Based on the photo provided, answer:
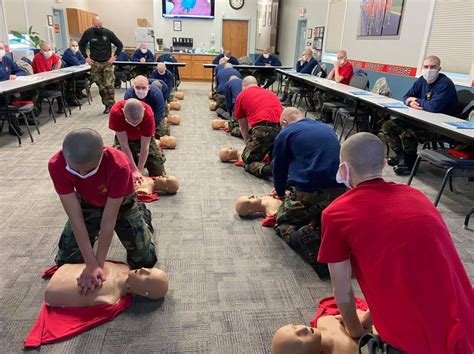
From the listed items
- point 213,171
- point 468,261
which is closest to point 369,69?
point 213,171

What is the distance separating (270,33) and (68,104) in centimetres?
675

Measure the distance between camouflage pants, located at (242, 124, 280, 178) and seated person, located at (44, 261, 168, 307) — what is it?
1.92 m

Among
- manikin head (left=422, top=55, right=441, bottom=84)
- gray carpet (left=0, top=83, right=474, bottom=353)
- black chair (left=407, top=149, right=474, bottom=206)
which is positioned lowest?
gray carpet (left=0, top=83, right=474, bottom=353)

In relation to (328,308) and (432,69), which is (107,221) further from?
(432,69)

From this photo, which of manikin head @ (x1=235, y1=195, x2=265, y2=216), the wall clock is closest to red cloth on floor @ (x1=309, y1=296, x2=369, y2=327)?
manikin head @ (x1=235, y1=195, x2=265, y2=216)

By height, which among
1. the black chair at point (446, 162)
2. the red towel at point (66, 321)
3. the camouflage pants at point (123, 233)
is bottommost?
the red towel at point (66, 321)

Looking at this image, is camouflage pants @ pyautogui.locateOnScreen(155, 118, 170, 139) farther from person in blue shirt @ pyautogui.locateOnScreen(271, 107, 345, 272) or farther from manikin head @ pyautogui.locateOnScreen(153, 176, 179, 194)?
person in blue shirt @ pyautogui.locateOnScreen(271, 107, 345, 272)

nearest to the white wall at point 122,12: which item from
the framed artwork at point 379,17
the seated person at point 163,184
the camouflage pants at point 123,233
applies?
the framed artwork at point 379,17

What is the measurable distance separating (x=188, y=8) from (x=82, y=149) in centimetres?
1127

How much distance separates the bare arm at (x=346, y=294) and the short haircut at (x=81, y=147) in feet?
3.39

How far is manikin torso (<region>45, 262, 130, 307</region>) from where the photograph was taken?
5.72ft

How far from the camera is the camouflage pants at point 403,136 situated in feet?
13.2

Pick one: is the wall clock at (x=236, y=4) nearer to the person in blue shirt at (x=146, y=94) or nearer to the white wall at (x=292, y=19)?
the white wall at (x=292, y=19)

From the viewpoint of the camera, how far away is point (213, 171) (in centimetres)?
381
